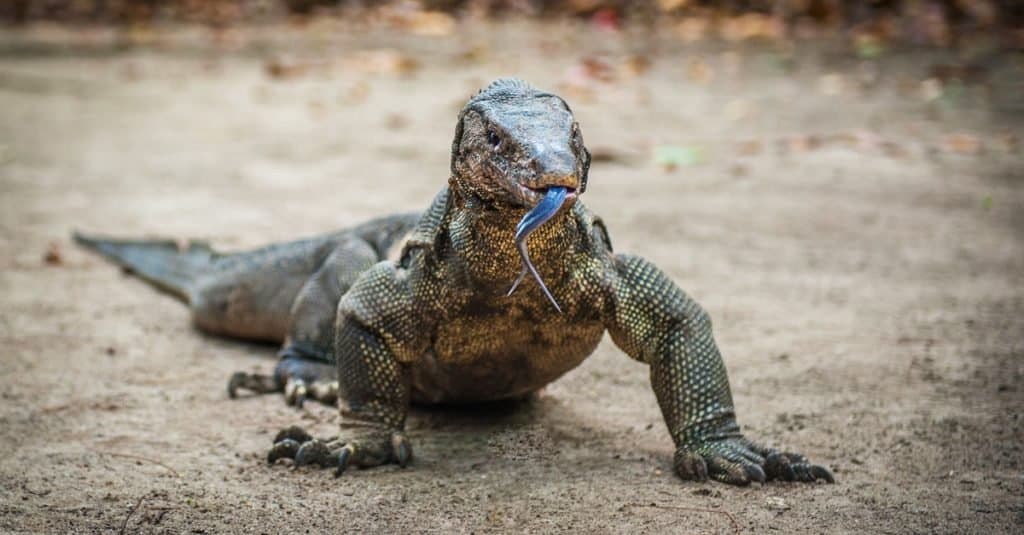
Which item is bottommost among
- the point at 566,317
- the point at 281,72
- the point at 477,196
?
the point at 281,72

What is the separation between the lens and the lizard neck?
3303mm

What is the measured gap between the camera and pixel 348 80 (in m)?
12.4

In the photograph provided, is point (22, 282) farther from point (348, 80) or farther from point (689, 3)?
point (689, 3)

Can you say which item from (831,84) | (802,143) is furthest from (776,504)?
(831,84)

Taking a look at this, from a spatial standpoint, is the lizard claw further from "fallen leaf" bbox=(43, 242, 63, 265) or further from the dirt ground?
"fallen leaf" bbox=(43, 242, 63, 265)

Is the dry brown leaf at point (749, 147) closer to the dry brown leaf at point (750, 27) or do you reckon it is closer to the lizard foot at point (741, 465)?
the dry brown leaf at point (750, 27)

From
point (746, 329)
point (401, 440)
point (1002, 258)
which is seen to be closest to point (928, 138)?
point (1002, 258)

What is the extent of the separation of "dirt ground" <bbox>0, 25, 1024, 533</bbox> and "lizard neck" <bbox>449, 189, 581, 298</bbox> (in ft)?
2.01

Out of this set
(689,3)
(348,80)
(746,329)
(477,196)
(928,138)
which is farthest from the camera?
(689,3)

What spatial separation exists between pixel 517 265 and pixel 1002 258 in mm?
3818

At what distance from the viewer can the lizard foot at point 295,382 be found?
444 centimetres

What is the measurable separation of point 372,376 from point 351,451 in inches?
9.2

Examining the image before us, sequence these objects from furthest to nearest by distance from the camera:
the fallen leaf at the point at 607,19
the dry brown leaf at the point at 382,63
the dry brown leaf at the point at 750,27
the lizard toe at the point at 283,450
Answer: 1. the fallen leaf at the point at 607,19
2. the dry brown leaf at the point at 750,27
3. the dry brown leaf at the point at 382,63
4. the lizard toe at the point at 283,450

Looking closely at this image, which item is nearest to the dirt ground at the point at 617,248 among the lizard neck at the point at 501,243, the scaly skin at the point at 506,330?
the scaly skin at the point at 506,330
